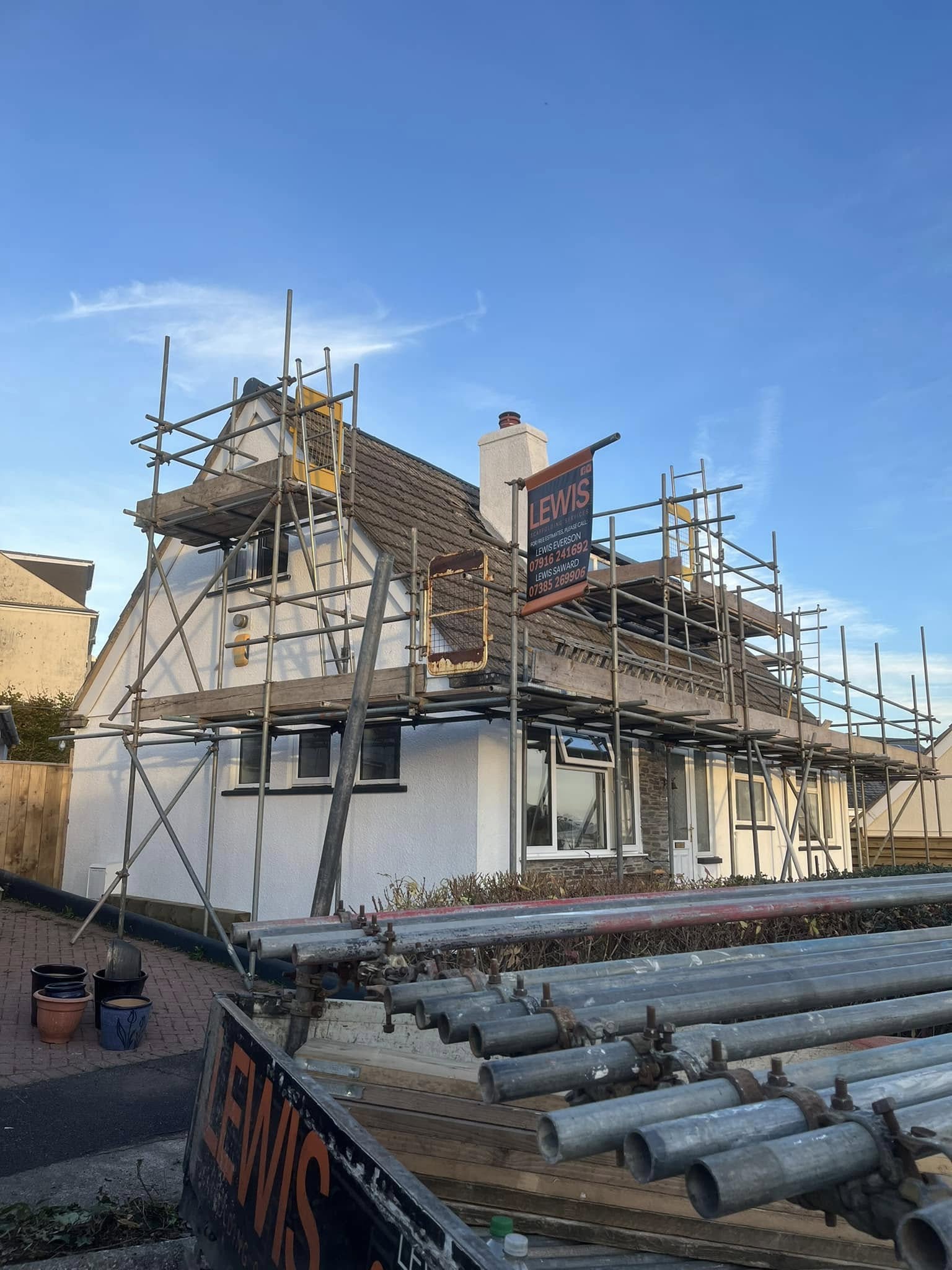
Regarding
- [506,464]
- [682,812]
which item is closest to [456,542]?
[506,464]

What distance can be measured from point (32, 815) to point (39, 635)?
1804cm

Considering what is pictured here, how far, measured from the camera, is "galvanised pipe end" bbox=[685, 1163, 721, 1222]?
1362mm

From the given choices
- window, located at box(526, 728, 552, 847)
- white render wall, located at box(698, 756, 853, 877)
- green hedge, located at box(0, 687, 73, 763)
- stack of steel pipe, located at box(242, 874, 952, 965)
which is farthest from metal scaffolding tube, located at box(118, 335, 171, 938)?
green hedge, located at box(0, 687, 73, 763)

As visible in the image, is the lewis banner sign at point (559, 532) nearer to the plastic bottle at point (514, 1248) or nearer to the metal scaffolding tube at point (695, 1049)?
the plastic bottle at point (514, 1248)

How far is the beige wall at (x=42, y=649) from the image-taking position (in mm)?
33531

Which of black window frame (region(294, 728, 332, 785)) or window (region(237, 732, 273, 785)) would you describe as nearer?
black window frame (region(294, 728, 332, 785))

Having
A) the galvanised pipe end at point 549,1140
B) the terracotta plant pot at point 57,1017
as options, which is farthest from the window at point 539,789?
the galvanised pipe end at point 549,1140

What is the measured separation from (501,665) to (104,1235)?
6.03 metres

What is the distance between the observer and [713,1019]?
7.36ft

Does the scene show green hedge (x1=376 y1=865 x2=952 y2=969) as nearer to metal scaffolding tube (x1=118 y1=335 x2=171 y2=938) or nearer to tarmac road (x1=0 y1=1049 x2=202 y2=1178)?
tarmac road (x1=0 y1=1049 x2=202 y2=1178)

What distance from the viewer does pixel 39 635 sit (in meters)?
34.3

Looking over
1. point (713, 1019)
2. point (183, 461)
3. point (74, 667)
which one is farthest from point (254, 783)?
point (74, 667)

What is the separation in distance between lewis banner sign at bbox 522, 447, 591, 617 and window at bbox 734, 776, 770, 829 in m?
7.85

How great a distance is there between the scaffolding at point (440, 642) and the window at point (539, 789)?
36 cm
